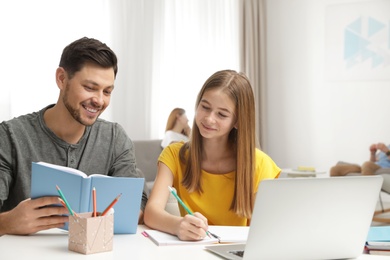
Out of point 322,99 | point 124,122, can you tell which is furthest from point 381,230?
point 322,99

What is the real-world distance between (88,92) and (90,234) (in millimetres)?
638

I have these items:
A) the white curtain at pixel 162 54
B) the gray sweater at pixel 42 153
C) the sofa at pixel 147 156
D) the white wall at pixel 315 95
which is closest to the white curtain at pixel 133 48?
the white curtain at pixel 162 54

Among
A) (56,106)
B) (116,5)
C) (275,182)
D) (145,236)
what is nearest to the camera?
(275,182)

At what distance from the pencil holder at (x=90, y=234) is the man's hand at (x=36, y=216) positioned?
12 centimetres

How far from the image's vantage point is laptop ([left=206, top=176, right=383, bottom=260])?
4.49ft

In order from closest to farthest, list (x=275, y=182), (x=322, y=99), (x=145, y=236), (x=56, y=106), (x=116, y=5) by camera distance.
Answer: (x=275, y=182) < (x=145, y=236) < (x=56, y=106) < (x=116, y=5) < (x=322, y=99)

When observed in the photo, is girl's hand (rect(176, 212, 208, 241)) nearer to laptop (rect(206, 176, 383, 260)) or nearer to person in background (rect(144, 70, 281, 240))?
laptop (rect(206, 176, 383, 260))

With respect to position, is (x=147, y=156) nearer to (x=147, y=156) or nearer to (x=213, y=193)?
(x=147, y=156)

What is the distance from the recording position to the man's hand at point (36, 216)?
1642 millimetres

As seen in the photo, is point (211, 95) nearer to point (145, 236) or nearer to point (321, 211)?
point (145, 236)

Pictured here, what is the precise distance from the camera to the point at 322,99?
6.56 metres

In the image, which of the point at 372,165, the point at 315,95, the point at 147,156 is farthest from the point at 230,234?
the point at 315,95

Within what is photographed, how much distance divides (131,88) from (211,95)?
11.2ft

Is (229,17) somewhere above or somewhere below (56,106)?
above
